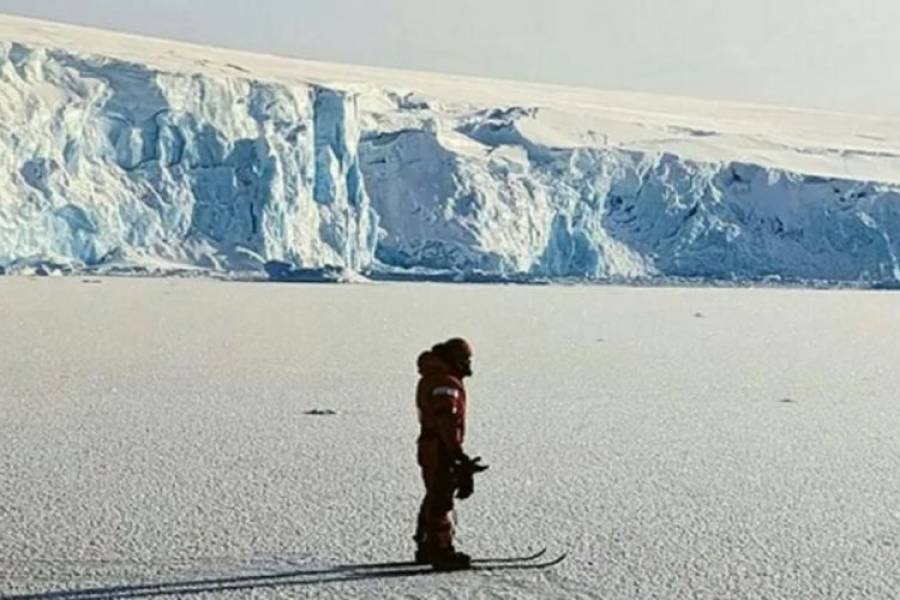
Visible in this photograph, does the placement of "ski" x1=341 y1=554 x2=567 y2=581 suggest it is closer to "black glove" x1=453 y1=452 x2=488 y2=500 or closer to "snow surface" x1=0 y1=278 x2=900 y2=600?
"snow surface" x1=0 y1=278 x2=900 y2=600

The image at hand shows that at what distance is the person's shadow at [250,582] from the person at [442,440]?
0.38 ft

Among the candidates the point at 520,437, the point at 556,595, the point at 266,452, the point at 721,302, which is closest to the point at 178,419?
the point at 266,452

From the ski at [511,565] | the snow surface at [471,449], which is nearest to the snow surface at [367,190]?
the snow surface at [471,449]

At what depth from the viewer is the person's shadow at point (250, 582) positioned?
3154mm

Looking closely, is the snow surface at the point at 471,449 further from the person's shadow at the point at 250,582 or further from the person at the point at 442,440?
the person at the point at 442,440

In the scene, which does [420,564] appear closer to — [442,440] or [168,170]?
[442,440]

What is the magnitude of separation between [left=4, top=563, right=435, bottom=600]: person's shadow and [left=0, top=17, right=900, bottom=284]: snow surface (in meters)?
16.8

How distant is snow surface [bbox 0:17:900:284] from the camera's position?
20.4m

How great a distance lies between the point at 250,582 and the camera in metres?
3.30

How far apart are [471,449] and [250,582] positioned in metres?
2.45

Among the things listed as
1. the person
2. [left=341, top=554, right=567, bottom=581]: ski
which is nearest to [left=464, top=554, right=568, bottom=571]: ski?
[left=341, top=554, right=567, bottom=581]: ski

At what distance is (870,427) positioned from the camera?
21.6 ft

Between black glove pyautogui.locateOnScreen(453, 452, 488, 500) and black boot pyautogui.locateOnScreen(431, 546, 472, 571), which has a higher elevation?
black glove pyautogui.locateOnScreen(453, 452, 488, 500)

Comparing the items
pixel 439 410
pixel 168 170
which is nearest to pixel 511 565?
pixel 439 410
